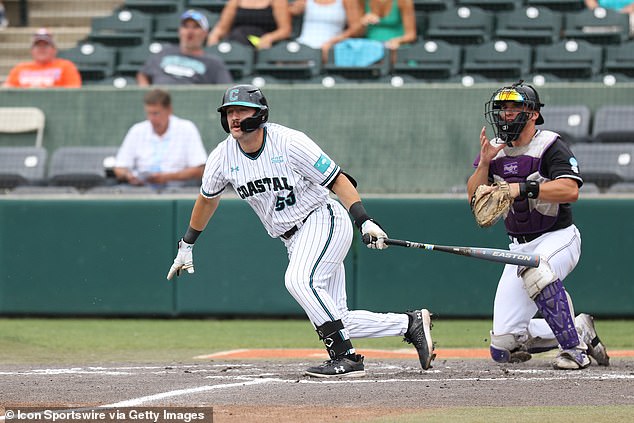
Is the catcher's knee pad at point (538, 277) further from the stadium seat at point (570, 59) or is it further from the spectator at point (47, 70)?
the spectator at point (47, 70)

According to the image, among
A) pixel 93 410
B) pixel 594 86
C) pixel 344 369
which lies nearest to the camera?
pixel 93 410

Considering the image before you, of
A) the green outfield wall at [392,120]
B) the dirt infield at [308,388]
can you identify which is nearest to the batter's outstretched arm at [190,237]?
the dirt infield at [308,388]

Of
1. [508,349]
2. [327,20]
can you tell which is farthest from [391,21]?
[508,349]

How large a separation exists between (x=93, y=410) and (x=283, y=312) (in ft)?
18.0

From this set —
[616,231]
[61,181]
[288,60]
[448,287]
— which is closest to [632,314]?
[616,231]

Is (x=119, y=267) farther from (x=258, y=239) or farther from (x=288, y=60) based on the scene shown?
(x=288, y=60)

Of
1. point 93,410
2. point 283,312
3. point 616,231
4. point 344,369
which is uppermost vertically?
point 93,410

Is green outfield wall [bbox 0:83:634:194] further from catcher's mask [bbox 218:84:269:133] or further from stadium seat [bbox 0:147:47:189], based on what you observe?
catcher's mask [bbox 218:84:269:133]

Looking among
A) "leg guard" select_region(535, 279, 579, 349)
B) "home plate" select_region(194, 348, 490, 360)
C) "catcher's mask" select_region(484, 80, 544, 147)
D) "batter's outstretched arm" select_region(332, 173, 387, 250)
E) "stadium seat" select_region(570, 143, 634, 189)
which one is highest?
"catcher's mask" select_region(484, 80, 544, 147)

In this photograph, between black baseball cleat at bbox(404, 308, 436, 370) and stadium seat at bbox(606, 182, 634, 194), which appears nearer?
black baseball cleat at bbox(404, 308, 436, 370)

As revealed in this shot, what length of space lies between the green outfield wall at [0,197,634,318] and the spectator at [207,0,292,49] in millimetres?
2891

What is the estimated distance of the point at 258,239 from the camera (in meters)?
10.4

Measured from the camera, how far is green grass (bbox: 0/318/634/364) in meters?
8.26

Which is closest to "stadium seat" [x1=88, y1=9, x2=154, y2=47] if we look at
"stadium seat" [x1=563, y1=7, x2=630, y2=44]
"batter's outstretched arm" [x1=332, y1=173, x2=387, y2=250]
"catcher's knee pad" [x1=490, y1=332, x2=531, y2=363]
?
"stadium seat" [x1=563, y1=7, x2=630, y2=44]
